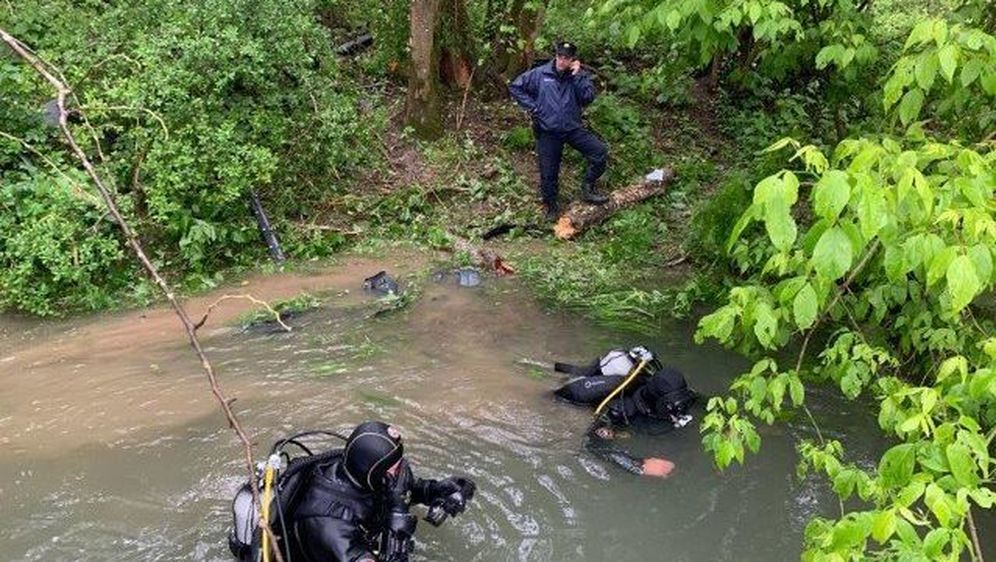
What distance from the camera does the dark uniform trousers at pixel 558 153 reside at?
394 inches

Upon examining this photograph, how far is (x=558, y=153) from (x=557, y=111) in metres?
0.50

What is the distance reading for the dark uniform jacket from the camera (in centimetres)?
983

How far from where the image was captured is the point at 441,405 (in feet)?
21.6

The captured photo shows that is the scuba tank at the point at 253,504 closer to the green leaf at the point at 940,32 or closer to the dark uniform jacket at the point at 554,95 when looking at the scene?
the green leaf at the point at 940,32

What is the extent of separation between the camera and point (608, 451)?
5.98 metres

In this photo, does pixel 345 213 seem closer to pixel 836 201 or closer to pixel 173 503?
pixel 173 503

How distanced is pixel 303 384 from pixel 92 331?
230 centimetres

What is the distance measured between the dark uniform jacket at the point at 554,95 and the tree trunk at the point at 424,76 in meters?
1.54

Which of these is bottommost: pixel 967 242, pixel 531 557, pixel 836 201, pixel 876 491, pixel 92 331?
pixel 531 557

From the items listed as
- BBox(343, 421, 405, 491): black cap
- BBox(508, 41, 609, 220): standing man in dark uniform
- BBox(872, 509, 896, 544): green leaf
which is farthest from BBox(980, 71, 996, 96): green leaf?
BBox(508, 41, 609, 220): standing man in dark uniform

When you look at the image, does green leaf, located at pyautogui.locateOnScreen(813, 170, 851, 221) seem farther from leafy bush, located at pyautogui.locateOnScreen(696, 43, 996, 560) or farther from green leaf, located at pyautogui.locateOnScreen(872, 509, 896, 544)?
green leaf, located at pyautogui.locateOnScreen(872, 509, 896, 544)

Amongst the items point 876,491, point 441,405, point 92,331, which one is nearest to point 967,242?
point 876,491

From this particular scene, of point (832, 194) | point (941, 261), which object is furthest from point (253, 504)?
point (941, 261)

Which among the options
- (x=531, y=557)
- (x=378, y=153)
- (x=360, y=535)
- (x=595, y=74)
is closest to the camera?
(x=360, y=535)
